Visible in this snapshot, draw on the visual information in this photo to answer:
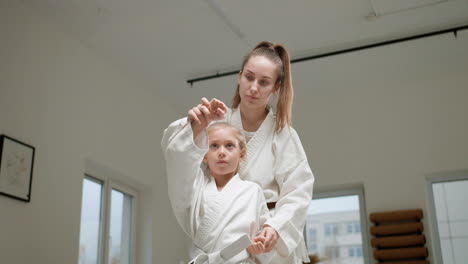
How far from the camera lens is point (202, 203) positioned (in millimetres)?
1562

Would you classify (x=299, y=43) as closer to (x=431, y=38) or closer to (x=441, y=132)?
(x=431, y=38)

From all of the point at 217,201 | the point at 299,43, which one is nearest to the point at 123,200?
the point at 299,43

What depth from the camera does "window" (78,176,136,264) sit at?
15.0ft

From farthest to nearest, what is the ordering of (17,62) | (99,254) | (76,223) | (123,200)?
(123,200)
(99,254)
(76,223)
(17,62)

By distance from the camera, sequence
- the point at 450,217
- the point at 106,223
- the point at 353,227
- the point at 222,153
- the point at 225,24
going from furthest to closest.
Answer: the point at 353,227, the point at 450,217, the point at 106,223, the point at 225,24, the point at 222,153

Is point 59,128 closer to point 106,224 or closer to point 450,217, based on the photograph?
point 106,224

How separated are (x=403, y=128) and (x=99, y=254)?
3198 millimetres

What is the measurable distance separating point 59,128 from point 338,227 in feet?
10.0

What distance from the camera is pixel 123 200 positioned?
5.24 metres

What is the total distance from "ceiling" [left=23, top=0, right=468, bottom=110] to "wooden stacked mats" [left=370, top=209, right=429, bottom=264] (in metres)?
1.67


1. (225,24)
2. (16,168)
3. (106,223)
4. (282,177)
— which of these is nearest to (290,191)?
(282,177)

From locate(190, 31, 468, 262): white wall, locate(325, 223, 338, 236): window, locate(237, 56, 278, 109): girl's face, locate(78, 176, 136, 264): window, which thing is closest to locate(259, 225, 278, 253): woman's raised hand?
locate(237, 56, 278, 109): girl's face

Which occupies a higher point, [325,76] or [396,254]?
[325,76]

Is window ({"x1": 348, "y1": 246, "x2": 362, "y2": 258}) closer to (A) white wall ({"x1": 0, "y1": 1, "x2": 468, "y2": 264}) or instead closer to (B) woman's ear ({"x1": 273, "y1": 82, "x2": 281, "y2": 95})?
(A) white wall ({"x1": 0, "y1": 1, "x2": 468, "y2": 264})
